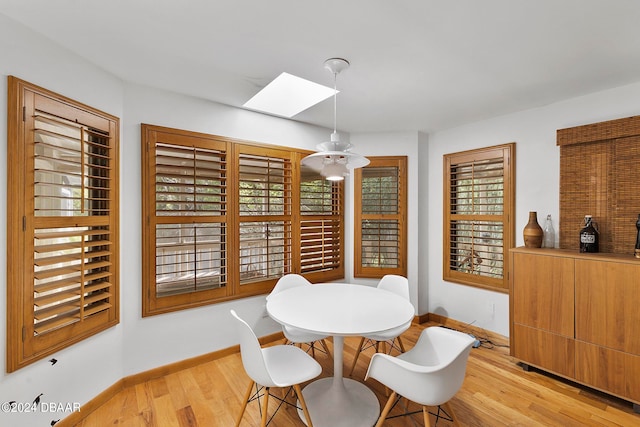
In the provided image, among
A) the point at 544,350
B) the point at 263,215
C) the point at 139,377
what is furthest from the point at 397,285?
the point at 139,377

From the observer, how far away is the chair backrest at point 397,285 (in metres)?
2.72

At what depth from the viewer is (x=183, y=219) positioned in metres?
2.65

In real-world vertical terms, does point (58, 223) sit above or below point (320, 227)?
above

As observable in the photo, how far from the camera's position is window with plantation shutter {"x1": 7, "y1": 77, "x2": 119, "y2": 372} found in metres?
1.67

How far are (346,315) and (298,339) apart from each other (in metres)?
0.62

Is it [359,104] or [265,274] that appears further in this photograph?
[265,274]

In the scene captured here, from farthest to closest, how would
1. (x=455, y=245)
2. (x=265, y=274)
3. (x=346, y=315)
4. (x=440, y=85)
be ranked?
(x=455, y=245) → (x=265, y=274) → (x=440, y=85) → (x=346, y=315)

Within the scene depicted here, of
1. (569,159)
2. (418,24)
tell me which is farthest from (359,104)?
(569,159)

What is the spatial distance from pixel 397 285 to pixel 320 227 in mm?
1208

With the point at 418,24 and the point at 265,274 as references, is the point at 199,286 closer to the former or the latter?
the point at 265,274

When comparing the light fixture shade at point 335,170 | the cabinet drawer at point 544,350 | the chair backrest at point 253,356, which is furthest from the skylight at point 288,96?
the cabinet drawer at point 544,350

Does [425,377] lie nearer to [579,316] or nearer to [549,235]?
[579,316]

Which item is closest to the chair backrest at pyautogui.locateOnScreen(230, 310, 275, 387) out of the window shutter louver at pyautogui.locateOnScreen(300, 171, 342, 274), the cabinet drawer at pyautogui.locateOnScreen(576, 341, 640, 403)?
the window shutter louver at pyautogui.locateOnScreen(300, 171, 342, 274)

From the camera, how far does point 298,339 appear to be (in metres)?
2.33
